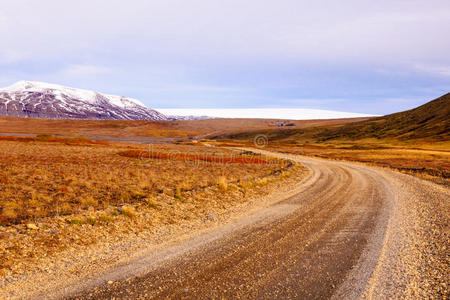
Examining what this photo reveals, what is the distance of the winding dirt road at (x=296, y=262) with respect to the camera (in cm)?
574

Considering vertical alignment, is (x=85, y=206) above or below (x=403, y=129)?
below

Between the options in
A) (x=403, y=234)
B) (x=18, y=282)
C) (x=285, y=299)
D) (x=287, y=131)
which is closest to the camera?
(x=285, y=299)

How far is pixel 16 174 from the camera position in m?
19.5

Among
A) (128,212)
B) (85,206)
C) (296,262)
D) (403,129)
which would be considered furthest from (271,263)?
(403,129)

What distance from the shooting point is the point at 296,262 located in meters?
7.07

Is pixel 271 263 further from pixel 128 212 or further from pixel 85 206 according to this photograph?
pixel 85 206

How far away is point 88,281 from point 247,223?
6.19 m

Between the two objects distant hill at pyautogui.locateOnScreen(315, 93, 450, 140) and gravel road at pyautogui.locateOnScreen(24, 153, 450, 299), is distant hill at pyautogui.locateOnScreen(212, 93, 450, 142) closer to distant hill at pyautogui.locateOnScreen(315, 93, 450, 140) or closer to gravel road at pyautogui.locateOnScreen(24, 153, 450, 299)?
distant hill at pyautogui.locateOnScreen(315, 93, 450, 140)

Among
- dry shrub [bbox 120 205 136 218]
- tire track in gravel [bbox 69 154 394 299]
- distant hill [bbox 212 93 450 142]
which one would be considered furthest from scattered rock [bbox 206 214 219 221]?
distant hill [bbox 212 93 450 142]

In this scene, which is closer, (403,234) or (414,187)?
(403,234)

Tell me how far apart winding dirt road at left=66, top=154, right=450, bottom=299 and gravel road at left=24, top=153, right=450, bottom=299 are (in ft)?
0.08

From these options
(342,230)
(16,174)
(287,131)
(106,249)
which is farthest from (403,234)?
(287,131)

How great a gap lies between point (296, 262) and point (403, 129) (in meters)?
154

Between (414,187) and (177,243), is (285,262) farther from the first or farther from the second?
(414,187)
